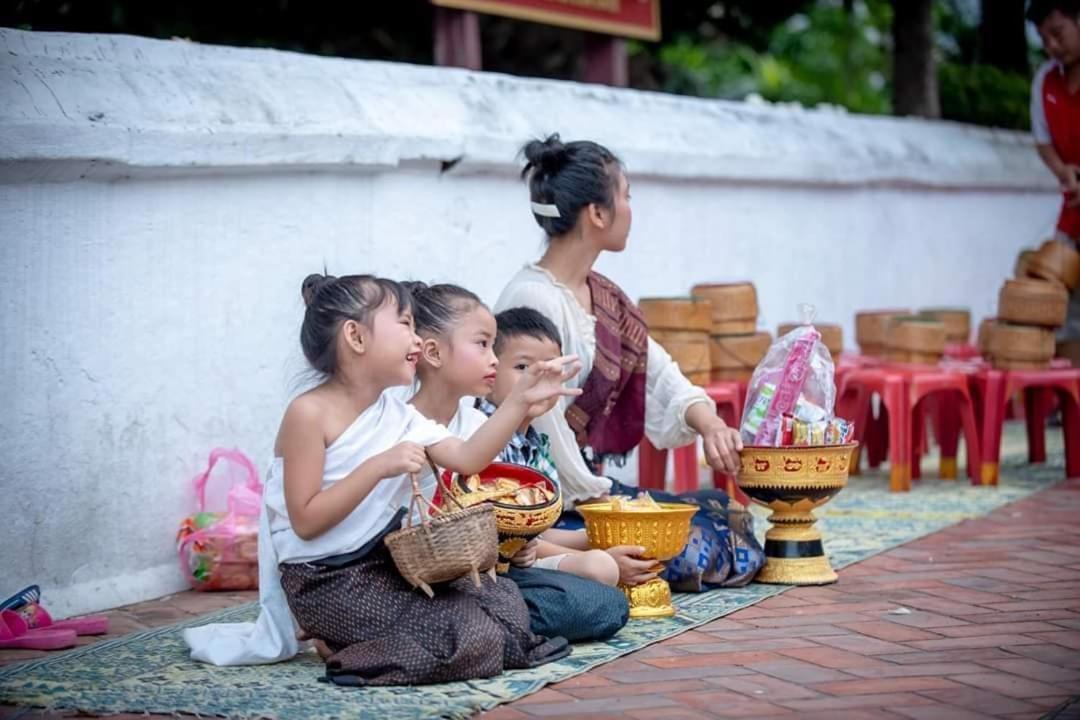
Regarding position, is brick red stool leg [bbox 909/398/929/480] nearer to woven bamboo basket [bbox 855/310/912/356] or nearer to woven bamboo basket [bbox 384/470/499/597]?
woven bamboo basket [bbox 855/310/912/356]

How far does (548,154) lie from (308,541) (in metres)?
1.76

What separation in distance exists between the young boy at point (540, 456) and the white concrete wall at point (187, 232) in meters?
0.92

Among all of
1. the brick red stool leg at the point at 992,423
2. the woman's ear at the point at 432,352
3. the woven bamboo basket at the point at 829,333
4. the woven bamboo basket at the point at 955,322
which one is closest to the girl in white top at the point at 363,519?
the woman's ear at the point at 432,352

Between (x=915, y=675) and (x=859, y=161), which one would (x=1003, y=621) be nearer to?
(x=915, y=675)

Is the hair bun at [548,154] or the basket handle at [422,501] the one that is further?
the hair bun at [548,154]

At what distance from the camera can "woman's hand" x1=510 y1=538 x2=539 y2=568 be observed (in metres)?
4.57

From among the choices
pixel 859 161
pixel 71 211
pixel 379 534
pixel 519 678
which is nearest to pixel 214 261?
pixel 71 211

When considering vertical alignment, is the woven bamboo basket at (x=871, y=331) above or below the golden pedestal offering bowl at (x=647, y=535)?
above

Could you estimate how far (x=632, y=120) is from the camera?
7.70 m

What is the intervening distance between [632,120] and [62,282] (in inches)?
138

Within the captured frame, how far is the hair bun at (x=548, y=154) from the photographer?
17.3ft

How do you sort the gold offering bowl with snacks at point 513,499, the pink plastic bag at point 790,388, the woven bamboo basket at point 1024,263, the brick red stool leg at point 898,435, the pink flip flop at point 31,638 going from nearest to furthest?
the gold offering bowl with snacks at point 513,499 → the pink flip flop at point 31,638 → the pink plastic bag at point 790,388 → the brick red stool leg at point 898,435 → the woven bamboo basket at point 1024,263

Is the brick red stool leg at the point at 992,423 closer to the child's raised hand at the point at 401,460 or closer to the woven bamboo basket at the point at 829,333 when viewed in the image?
the woven bamboo basket at the point at 829,333

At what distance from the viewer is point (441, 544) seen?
3867 millimetres
